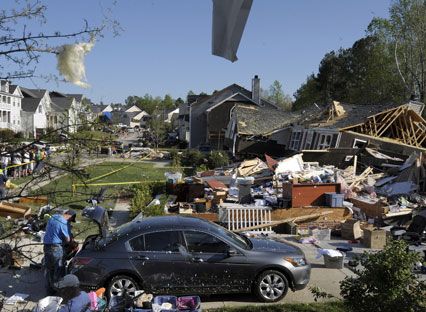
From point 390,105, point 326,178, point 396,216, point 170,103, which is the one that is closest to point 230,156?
point 390,105

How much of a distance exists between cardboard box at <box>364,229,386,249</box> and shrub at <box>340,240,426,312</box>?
761 centimetres

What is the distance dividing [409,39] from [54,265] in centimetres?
4239

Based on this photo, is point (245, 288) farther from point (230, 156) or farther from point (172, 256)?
point (230, 156)

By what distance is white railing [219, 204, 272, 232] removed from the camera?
593 inches

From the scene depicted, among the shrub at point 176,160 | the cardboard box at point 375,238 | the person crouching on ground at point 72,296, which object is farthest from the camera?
the shrub at point 176,160

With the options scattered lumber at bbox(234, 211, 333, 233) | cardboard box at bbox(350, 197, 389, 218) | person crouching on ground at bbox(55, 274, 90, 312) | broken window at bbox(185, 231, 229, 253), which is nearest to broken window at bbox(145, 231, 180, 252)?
broken window at bbox(185, 231, 229, 253)

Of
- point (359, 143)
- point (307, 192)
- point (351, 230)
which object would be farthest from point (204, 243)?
point (359, 143)

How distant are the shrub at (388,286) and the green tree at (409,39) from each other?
41.5m

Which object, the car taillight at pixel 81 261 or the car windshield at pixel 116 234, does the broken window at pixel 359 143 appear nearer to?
the car windshield at pixel 116 234

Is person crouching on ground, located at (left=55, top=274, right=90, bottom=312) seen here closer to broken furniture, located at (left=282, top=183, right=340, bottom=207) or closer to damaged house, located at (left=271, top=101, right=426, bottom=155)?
broken furniture, located at (left=282, top=183, right=340, bottom=207)

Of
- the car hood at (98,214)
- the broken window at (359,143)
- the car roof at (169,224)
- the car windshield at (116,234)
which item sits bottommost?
the car windshield at (116,234)

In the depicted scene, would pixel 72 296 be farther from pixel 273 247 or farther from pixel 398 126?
pixel 398 126

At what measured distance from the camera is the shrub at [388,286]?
5.37 metres

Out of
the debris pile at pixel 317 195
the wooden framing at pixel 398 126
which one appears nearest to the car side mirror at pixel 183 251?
the debris pile at pixel 317 195
